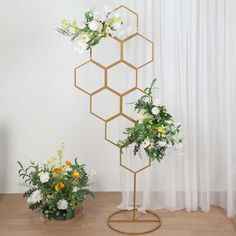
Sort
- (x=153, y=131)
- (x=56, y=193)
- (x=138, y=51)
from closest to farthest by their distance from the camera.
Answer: (x=153, y=131), (x=56, y=193), (x=138, y=51)

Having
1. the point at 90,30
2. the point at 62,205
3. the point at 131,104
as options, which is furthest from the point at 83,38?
the point at 62,205

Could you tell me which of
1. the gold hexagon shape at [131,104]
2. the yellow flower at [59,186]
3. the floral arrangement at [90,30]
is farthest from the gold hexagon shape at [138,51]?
the yellow flower at [59,186]

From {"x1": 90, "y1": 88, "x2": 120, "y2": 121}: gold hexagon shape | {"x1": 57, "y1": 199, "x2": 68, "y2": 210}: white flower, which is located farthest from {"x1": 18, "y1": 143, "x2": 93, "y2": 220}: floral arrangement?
{"x1": 90, "y1": 88, "x2": 120, "y2": 121}: gold hexagon shape

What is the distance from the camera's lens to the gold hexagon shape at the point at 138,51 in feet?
9.80

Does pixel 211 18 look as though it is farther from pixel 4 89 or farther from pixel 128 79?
pixel 4 89

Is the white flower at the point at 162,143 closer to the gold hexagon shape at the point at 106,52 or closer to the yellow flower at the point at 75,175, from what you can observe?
the yellow flower at the point at 75,175

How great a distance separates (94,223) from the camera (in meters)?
2.91

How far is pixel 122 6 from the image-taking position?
2.86m

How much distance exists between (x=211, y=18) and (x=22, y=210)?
76.6 inches

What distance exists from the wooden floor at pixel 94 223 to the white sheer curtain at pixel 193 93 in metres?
0.11

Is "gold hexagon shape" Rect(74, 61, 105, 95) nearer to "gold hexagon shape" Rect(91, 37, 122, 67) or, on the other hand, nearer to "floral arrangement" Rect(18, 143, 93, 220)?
"gold hexagon shape" Rect(91, 37, 122, 67)

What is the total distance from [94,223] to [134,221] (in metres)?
0.27

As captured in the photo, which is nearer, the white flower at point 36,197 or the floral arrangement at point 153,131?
the floral arrangement at point 153,131

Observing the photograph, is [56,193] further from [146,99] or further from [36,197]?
[146,99]
